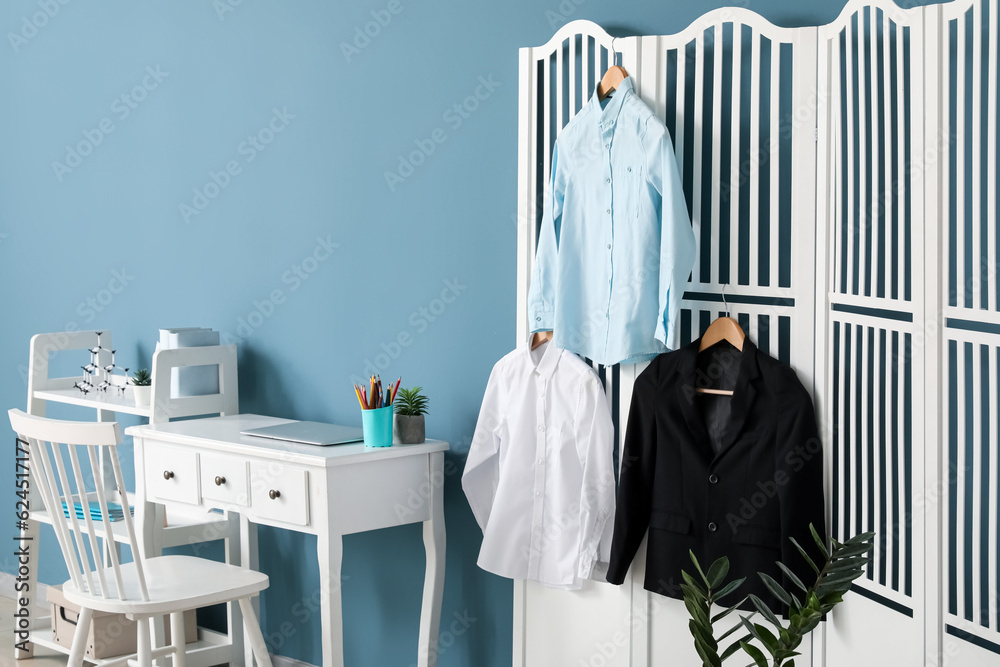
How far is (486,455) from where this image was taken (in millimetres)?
2693

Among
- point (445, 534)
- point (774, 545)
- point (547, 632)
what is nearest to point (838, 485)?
point (774, 545)

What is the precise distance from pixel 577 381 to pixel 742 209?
566 millimetres

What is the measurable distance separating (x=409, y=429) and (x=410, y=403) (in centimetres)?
7

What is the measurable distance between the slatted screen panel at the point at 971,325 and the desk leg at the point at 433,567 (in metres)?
1.29

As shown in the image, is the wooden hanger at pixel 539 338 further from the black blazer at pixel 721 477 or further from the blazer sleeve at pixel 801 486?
the blazer sleeve at pixel 801 486

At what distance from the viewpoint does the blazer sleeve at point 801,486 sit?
2.13 meters

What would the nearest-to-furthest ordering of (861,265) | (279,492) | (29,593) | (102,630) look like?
(861,265) → (279,492) → (102,630) → (29,593)

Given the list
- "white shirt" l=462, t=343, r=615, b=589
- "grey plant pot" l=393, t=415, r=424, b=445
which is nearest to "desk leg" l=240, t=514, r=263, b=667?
"grey plant pot" l=393, t=415, r=424, b=445

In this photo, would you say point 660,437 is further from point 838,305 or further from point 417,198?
point 417,198

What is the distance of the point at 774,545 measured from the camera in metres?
2.18

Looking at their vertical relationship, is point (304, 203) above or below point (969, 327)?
above

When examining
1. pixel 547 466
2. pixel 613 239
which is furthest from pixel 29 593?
pixel 613 239

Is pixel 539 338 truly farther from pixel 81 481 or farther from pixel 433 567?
pixel 81 481

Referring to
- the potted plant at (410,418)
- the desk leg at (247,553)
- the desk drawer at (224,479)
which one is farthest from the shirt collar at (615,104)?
the desk leg at (247,553)
